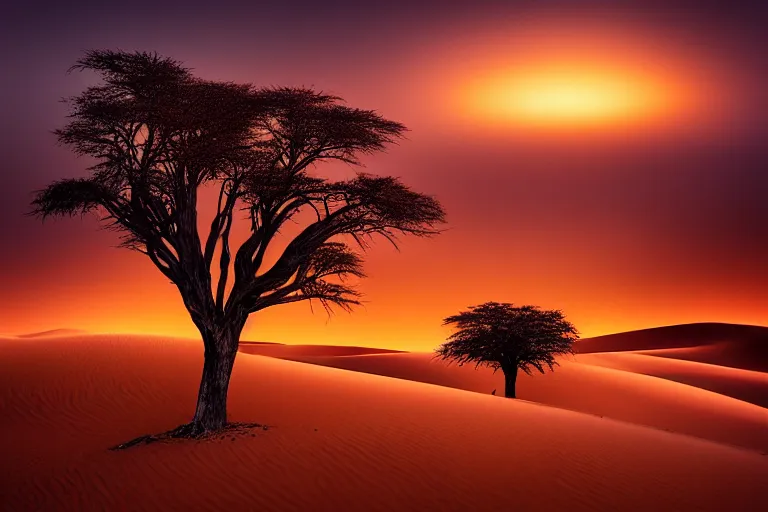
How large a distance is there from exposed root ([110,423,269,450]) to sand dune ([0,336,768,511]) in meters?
0.58

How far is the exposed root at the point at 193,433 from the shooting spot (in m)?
16.7

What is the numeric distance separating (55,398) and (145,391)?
2903 millimetres

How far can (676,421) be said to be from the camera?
1447 inches

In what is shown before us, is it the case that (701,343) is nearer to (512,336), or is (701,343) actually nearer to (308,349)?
(308,349)

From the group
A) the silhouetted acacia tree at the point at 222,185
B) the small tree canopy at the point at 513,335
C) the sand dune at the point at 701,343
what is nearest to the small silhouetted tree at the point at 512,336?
the small tree canopy at the point at 513,335

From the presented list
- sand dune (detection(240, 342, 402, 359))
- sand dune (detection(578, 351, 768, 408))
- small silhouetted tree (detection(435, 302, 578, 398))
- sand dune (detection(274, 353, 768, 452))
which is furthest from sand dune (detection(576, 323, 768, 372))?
small silhouetted tree (detection(435, 302, 578, 398))

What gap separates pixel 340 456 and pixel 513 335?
25.0 meters

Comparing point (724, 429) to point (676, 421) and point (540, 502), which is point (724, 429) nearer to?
point (676, 421)

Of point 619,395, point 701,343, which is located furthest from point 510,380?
point 701,343

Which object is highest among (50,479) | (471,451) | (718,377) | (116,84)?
(116,84)

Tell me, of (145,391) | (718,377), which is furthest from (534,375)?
(145,391)

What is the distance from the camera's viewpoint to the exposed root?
1665 centimetres

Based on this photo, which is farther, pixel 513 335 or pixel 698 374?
pixel 698 374

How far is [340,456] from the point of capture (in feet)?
50.1
